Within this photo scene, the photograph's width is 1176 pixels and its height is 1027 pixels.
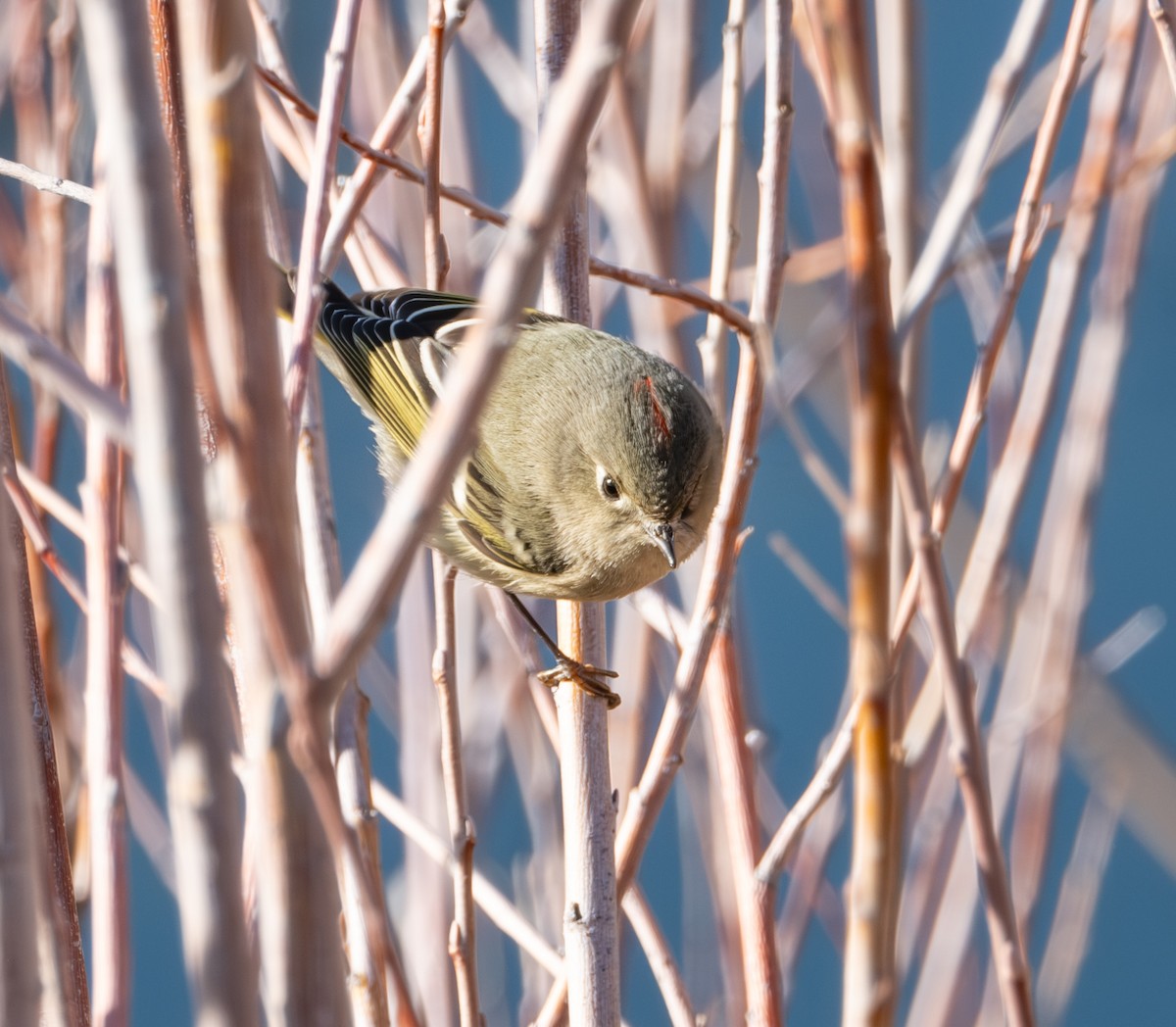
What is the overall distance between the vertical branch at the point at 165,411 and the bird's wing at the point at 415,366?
1.53 metres

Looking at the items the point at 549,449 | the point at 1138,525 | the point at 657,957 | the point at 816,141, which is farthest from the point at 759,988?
the point at 1138,525

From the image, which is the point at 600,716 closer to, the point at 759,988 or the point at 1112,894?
the point at 759,988

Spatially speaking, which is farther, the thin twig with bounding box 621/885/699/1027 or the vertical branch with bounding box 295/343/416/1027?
the thin twig with bounding box 621/885/699/1027

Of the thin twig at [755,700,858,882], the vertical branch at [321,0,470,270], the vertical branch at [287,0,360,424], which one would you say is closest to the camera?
the vertical branch at [287,0,360,424]

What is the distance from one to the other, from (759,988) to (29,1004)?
765 millimetres

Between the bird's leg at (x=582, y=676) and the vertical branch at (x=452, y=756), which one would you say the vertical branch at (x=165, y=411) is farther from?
the bird's leg at (x=582, y=676)

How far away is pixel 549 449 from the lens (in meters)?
2.27

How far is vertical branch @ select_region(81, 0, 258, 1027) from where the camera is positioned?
2.18ft

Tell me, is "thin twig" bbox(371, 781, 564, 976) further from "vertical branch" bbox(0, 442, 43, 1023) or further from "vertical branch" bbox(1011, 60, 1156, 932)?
"vertical branch" bbox(0, 442, 43, 1023)

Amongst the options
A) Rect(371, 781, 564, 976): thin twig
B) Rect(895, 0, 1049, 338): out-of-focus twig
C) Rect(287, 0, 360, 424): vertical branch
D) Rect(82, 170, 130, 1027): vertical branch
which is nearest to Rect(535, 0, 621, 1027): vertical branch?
Rect(371, 781, 564, 976): thin twig

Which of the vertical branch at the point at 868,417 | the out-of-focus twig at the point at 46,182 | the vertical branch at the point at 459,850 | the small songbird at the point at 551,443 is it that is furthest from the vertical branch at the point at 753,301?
the out-of-focus twig at the point at 46,182

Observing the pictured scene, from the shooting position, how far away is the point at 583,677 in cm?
163

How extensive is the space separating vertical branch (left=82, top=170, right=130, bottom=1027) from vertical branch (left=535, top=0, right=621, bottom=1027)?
0.46m

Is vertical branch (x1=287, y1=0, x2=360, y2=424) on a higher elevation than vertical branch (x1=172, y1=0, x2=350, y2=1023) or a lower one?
higher
